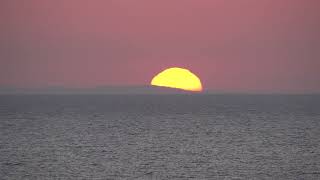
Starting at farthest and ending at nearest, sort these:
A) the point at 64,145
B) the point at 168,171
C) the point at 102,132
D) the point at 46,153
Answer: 1. the point at 102,132
2. the point at 64,145
3. the point at 46,153
4. the point at 168,171

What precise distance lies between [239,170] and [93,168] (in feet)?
40.9

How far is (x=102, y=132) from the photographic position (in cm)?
9150

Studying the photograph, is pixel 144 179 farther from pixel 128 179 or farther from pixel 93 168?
pixel 93 168

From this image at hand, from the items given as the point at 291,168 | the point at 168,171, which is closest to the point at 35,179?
the point at 168,171

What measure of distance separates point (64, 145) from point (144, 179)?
26.4 m

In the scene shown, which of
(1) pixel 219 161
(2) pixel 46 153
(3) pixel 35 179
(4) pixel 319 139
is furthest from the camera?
(4) pixel 319 139

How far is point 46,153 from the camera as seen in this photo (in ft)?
208

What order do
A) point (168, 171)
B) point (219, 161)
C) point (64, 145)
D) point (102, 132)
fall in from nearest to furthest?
point (168, 171), point (219, 161), point (64, 145), point (102, 132)

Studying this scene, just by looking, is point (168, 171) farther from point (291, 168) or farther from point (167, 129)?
point (167, 129)

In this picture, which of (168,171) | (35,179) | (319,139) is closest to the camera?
(35,179)

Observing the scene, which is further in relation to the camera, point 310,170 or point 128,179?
point 310,170

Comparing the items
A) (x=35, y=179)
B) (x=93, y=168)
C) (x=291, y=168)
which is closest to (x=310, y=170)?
(x=291, y=168)

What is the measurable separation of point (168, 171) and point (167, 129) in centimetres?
4660

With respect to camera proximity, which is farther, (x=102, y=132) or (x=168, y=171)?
(x=102, y=132)
